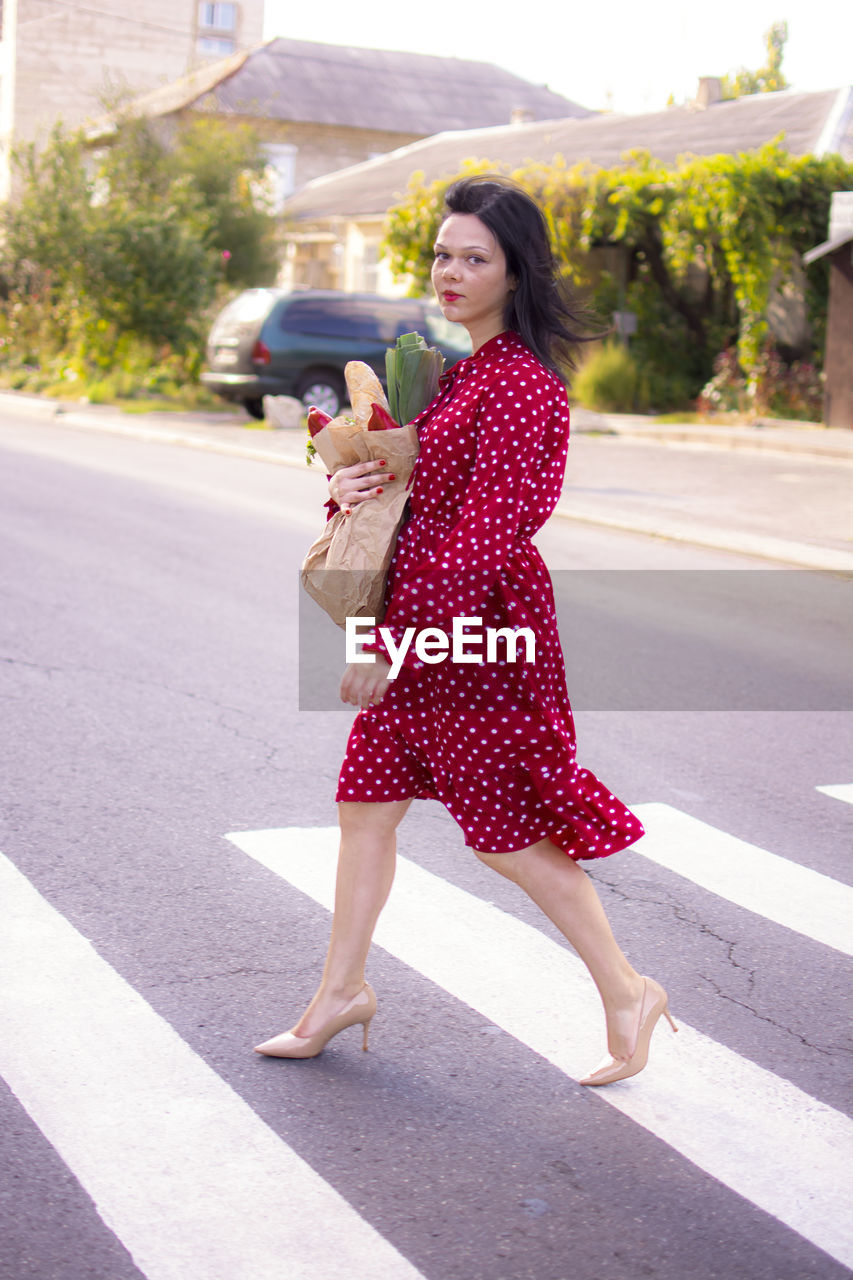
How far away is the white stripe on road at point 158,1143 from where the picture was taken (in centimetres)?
260

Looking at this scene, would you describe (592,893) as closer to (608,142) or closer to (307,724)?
(307,724)

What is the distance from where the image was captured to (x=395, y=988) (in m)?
3.77

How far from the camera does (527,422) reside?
293 centimetres

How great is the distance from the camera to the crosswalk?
2.66 metres

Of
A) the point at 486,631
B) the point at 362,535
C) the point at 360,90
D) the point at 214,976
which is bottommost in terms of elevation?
the point at 214,976

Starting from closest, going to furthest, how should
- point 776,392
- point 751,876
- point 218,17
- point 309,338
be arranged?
point 751,876 < point 309,338 < point 776,392 < point 218,17

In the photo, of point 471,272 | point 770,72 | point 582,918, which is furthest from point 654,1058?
point 770,72

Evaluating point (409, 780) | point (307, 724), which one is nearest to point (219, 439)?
point (307, 724)

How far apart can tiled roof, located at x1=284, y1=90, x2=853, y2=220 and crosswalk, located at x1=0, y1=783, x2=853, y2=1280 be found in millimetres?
22850

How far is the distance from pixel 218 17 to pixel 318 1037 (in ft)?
190

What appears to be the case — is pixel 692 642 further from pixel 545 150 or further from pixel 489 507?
pixel 545 150

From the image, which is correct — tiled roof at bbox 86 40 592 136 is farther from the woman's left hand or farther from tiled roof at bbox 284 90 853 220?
the woman's left hand

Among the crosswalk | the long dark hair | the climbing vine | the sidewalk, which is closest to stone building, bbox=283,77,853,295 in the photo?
the climbing vine

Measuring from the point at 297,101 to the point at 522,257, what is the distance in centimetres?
4627
